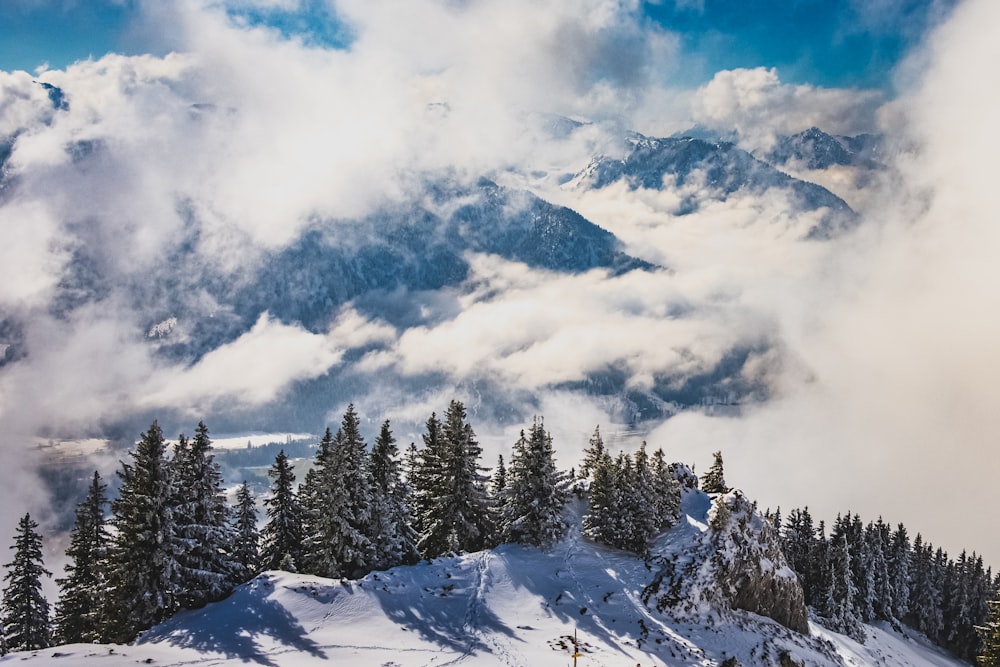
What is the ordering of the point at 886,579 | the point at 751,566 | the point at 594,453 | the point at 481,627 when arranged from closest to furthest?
the point at 481,627, the point at 751,566, the point at 594,453, the point at 886,579

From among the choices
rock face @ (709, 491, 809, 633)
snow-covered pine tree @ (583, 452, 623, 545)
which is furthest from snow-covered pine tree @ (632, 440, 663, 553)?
rock face @ (709, 491, 809, 633)

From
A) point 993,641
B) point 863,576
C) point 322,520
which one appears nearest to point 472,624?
point 322,520

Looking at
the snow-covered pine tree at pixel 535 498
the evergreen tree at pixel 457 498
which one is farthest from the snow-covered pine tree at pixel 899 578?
the evergreen tree at pixel 457 498

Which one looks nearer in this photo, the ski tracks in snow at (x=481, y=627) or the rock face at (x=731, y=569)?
the ski tracks in snow at (x=481, y=627)

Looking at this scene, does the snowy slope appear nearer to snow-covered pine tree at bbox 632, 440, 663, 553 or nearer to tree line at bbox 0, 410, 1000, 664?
snow-covered pine tree at bbox 632, 440, 663, 553

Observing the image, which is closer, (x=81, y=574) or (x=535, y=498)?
(x=81, y=574)

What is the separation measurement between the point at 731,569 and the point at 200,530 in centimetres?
4148

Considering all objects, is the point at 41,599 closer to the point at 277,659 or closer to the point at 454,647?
the point at 277,659

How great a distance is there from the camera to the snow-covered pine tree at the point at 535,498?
5303 centimetres

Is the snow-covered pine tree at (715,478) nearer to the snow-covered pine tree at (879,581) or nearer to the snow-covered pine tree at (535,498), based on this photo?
the snow-covered pine tree at (535,498)

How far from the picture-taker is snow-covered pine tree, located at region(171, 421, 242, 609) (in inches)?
1505

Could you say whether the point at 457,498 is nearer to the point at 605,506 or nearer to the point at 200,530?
the point at 605,506

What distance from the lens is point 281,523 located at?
5462 cm

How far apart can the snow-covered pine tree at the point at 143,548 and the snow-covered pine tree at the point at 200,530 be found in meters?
0.90
